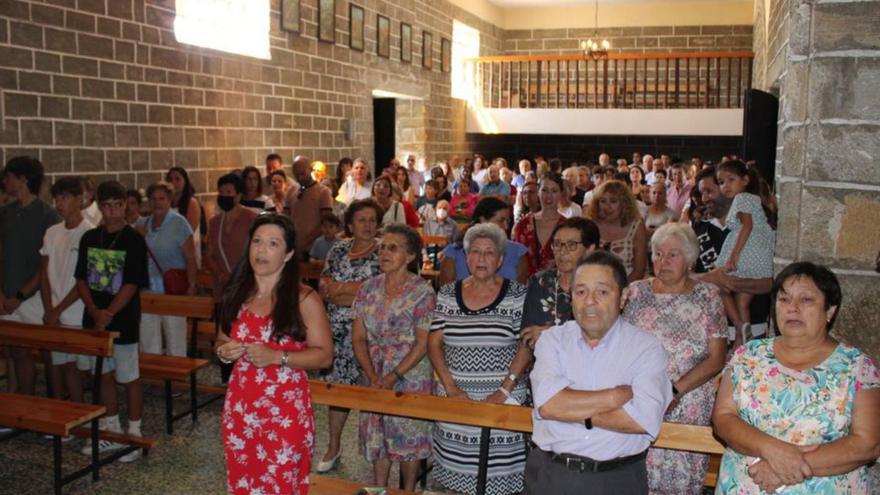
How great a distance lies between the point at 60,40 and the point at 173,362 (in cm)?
302

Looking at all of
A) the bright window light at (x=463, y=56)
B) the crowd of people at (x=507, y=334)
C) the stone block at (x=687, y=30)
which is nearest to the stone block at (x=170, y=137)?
the crowd of people at (x=507, y=334)

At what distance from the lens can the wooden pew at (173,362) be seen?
4562mm

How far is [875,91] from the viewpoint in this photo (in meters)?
2.94

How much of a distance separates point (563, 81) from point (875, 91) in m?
14.3

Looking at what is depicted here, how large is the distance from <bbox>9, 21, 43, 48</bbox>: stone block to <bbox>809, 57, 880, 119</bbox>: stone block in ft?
17.4

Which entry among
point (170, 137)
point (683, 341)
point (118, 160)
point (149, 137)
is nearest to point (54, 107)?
point (118, 160)

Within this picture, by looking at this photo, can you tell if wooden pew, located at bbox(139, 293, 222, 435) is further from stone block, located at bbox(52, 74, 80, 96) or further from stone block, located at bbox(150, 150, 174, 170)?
stone block, located at bbox(150, 150, 174, 170)

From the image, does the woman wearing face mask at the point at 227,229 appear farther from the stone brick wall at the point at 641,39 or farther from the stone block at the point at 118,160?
the stone brick wall at the point at 641,39

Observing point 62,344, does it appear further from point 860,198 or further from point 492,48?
point 492,48

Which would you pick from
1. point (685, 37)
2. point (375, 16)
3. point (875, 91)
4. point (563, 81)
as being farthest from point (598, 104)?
point (875, 91)

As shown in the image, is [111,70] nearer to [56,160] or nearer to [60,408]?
[56,160]

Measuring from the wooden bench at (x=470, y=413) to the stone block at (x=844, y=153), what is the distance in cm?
112

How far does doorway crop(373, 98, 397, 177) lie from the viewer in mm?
13242

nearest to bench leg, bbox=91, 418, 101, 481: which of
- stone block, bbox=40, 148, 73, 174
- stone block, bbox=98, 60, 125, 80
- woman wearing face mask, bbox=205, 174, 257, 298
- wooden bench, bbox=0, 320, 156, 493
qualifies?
wooden bench, bbox=0, 320, 156, 493
